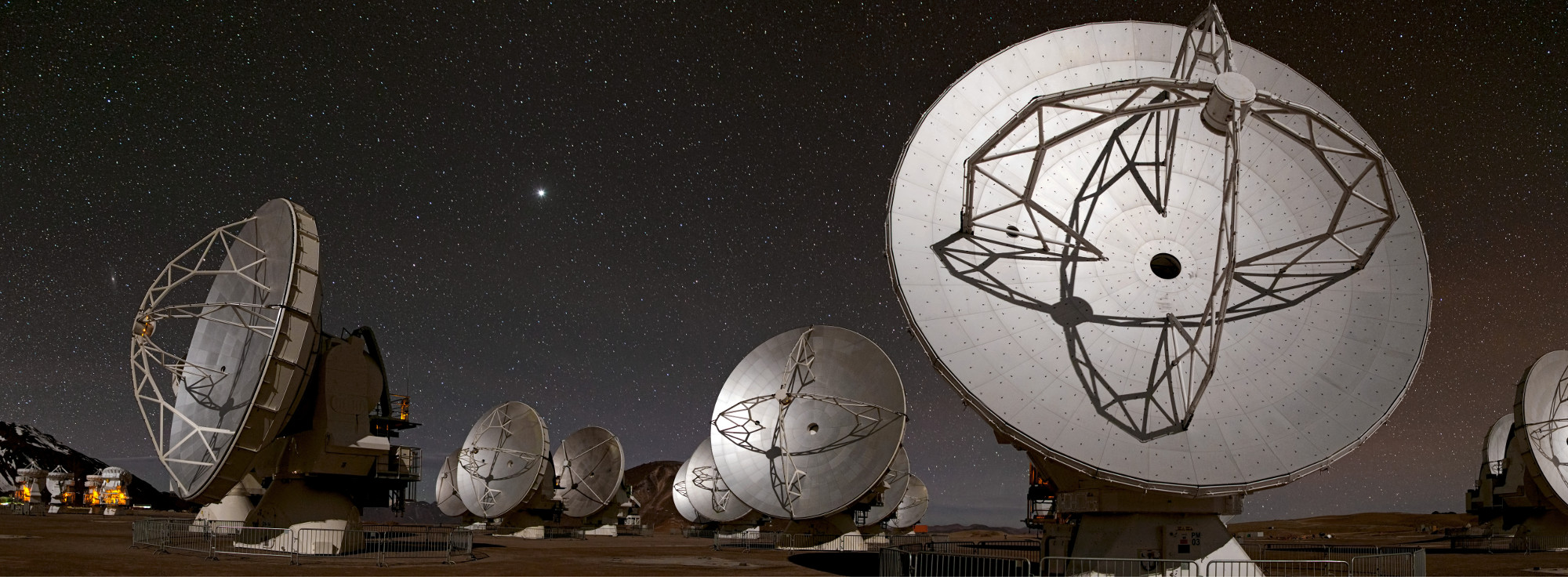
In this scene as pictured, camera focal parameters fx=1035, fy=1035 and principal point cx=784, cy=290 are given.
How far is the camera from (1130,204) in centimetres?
1848

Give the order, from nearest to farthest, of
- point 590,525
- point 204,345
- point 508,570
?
point 508,570 < point 204,345 < point 590,525

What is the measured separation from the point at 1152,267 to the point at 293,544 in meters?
19.3

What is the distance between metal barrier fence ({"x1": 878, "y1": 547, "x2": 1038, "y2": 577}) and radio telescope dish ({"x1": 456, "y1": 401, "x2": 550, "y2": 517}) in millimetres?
19246

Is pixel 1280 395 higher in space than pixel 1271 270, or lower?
lower

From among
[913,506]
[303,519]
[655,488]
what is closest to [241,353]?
[303,519]

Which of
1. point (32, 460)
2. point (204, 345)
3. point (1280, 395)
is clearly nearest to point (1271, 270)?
point (1280, 395)

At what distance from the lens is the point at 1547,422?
32.6 metres

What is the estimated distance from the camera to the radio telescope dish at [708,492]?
48409 mm

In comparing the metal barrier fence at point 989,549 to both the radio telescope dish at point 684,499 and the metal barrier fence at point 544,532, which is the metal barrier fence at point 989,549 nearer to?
the metal barrier fence at point 544,532

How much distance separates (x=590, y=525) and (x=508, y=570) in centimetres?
2779

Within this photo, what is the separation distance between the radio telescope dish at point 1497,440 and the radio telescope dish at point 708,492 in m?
30.9

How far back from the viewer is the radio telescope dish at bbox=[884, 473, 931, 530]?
2313 inches

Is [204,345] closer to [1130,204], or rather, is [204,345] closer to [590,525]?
[1130,204]

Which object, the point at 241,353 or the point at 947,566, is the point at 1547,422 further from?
the point at 241,353
